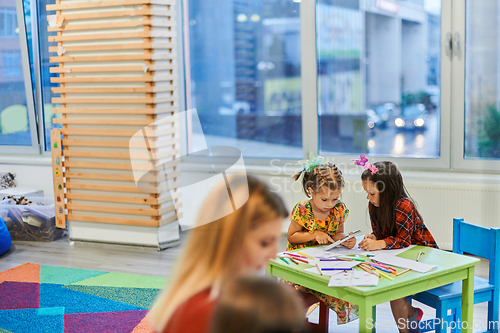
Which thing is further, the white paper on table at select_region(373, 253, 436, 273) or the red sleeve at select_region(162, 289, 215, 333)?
the white paper on table at select_region(373, 253, 436, 273)

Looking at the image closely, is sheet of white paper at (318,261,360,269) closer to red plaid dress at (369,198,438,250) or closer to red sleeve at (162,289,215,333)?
red plaid dress at (369,198,438,250)

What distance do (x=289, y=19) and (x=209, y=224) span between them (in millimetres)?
4088

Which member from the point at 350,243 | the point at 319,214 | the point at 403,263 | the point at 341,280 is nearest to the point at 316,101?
the point at 319,214

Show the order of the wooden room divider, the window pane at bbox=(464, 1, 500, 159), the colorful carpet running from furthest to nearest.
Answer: the wooden room divider → the window pane at bbox=(464, 1, 500, 159) → the colorful carpet

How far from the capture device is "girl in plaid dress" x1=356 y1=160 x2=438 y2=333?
2502mm

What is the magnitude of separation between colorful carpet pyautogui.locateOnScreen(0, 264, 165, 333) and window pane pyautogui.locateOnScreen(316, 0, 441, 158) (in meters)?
2.23

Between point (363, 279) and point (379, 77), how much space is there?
3.02 metres

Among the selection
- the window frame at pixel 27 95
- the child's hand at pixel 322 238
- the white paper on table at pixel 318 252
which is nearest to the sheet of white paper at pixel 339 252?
the white paper on table at pixel 318 252

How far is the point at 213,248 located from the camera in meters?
1.01

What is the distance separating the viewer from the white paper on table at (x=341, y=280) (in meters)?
1.91

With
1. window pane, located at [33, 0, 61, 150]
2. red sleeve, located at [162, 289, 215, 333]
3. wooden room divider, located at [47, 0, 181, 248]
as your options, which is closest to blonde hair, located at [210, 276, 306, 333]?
red sleeve, located at [162, 289, 215, 333]

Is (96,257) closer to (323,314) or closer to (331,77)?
(323,314)

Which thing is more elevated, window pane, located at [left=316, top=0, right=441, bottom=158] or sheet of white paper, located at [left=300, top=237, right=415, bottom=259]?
window pane, located at [left=316, top=0, right=441, bottom=158]

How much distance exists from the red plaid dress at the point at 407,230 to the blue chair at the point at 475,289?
18cm
